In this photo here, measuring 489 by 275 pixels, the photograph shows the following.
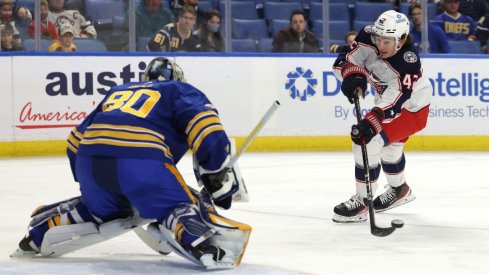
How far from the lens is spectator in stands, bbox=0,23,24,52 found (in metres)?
8.99

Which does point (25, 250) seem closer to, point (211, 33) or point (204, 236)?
point (204, 236)

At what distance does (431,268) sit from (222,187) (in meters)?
0.81

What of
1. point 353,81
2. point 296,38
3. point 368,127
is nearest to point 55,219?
point 368,127

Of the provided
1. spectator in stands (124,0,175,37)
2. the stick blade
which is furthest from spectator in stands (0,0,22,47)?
the stick blade

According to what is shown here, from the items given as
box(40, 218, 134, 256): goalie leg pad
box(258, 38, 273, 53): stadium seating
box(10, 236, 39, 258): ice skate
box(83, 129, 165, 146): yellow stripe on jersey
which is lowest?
box(10, 236, 39, 258): ice skate

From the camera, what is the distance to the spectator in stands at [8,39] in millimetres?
8992

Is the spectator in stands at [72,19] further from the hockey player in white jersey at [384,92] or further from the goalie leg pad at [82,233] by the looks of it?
the goalie leg pad at [82,233]

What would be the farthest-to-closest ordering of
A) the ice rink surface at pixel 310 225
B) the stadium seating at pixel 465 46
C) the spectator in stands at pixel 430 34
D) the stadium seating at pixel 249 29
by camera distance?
the stadium seating at pixel 465 46, the spectator in stands at pixel 430 34, the stadium seating at pixel 249 29, the ice rink surface at pixel 310 225

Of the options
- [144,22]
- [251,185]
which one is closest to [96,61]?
[144,22]

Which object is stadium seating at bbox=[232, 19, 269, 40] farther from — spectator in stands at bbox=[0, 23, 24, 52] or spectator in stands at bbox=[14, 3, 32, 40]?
spectator in stands at bbox=[0, 23, 24, 52]

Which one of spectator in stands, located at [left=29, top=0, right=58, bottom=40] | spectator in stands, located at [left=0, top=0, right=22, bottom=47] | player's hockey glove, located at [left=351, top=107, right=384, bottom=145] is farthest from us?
spectator in stands, located at [left=29, top=0, right=58, bottom=40]

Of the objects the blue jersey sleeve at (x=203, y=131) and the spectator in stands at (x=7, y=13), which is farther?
the spectator in stands at (x=7, y=13)

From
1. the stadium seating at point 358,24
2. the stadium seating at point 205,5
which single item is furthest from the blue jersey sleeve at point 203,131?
the stadium seating at point 358,24

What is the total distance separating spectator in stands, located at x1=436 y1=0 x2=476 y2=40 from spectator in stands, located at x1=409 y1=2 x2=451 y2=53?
4.4 inches
